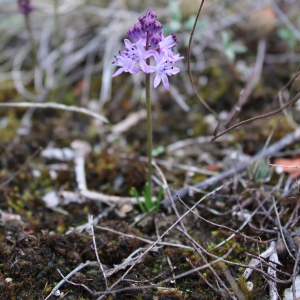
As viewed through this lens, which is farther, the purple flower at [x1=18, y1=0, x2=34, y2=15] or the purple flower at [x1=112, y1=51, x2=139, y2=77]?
the purple flower at [x1=18, y1=0, x2=34, y2=15]

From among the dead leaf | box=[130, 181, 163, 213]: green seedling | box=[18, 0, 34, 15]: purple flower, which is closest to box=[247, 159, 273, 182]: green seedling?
the dead leaf

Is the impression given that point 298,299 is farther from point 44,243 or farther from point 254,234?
point 44,243

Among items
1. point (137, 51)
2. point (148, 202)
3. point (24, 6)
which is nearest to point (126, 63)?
point (137, 51)

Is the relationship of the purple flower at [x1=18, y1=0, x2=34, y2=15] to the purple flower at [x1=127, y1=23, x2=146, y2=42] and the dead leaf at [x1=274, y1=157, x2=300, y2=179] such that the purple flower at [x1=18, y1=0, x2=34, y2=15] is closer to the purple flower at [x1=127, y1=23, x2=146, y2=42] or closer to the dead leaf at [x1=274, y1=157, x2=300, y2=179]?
the purple flower at [x1=127, y1=23, x2=146, y2=42]

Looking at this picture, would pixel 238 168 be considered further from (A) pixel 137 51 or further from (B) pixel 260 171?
(A) pixel 137 51

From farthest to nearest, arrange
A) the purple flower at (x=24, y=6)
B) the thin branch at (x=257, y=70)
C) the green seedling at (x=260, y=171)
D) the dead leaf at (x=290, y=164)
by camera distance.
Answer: the thin branch at (x=257, y=70)
the purple flower at (x=24, y=6)
the dead leaf at (x=290, y=164)
the green seedling at (x=260, y=171)

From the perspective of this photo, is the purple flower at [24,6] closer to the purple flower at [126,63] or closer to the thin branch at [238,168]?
the purple flower at [126,63]

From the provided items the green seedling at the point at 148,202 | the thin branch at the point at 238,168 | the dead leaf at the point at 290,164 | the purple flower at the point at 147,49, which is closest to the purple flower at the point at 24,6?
the purple flower at the point at 147,49

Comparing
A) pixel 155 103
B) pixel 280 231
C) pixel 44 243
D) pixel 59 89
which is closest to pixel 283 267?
pixel 280 231
